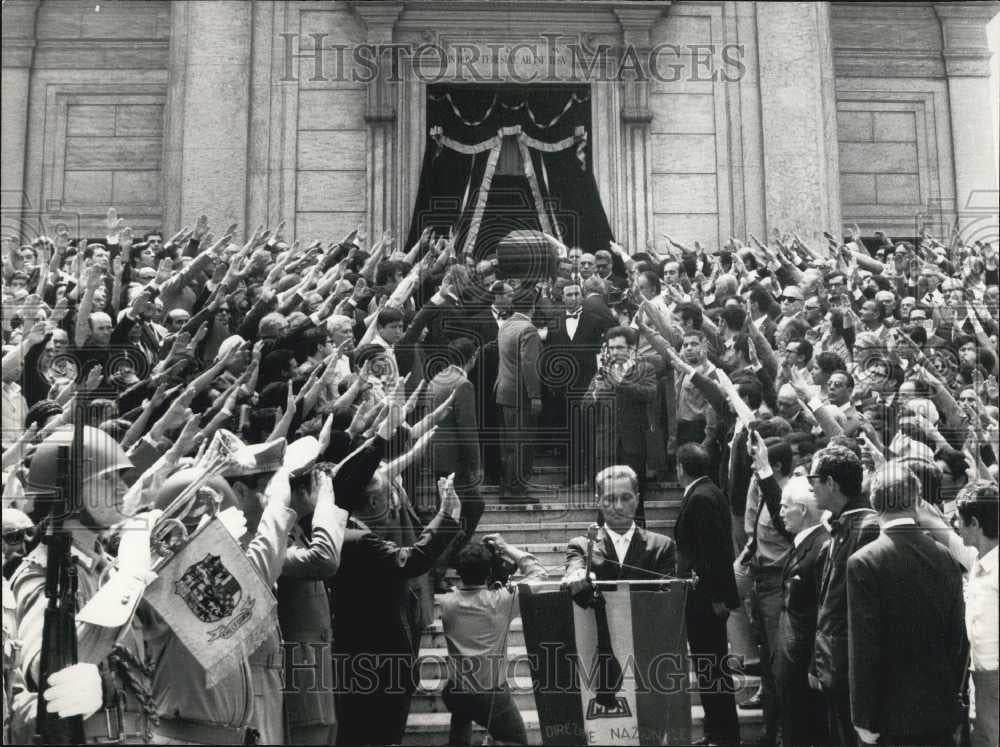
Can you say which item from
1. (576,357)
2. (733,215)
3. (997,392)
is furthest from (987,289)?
(733,215)

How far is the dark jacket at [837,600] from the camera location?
23.6ft

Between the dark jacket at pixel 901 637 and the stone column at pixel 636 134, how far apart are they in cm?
1110

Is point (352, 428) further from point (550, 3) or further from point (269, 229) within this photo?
point (550, 3)

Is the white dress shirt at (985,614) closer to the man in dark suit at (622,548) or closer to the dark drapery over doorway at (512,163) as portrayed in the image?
the man in dark suit at (622,548)

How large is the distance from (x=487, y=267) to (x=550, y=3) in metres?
6.07

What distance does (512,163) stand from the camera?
1792 cm

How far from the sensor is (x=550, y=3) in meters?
18.1

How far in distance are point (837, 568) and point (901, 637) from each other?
580 mm

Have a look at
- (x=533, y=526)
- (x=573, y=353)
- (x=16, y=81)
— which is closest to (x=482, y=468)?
(x=533, y=526)

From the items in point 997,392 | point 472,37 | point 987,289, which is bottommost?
point 997,392

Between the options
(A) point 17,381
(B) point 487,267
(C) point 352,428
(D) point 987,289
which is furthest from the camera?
(B) point 487,267

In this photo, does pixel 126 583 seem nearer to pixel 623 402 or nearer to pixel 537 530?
pixel 537 530

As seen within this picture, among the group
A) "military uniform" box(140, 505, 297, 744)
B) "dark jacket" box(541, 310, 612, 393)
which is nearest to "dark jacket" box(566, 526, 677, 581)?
"military uniform" box(140, 505, 297, 744)

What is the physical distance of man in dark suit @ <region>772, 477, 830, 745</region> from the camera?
7648 millimetres
